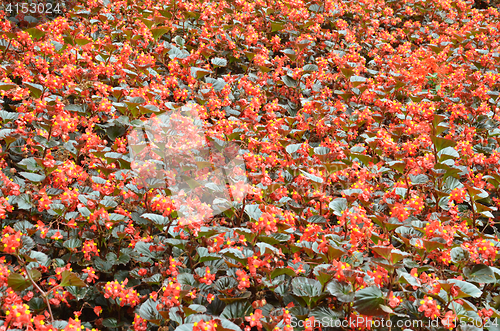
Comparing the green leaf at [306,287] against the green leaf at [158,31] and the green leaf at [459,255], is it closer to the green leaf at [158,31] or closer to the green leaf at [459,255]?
the green leaf at [459,255]

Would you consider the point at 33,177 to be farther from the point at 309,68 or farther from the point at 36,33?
the point at 309,68

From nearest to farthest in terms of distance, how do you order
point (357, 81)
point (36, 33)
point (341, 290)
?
point (341, 290)
point (36, 33)
point (357, 81)

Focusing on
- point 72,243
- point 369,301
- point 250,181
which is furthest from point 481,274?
point 72,243

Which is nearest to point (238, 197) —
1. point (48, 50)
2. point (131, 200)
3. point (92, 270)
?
point (131, 200)

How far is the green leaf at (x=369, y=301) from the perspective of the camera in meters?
1.90

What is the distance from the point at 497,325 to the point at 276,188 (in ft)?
4.95

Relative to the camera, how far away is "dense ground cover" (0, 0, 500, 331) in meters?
2.07

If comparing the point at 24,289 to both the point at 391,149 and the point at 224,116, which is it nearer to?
the point at 224,116

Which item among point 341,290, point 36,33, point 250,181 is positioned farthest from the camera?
point 36,33

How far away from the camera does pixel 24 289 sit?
2.03m

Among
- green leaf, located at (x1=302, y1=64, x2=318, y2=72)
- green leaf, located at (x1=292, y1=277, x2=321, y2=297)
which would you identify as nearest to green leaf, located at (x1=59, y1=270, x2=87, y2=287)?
green leaf, located at (x1=292, y1=277, x2=321, y2=297)

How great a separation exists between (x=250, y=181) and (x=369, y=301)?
50.0 inches

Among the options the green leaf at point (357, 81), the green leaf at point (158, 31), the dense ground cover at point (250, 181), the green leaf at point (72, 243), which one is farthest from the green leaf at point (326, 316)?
the green leaf at point (158, 31)

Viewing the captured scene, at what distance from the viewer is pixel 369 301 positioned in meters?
1.92
